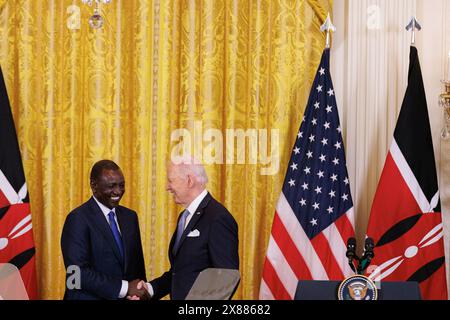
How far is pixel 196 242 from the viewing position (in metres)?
4.99

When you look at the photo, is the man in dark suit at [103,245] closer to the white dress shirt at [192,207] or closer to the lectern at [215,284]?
the white dress shirt at [192,207]

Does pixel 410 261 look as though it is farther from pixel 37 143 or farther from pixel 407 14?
pixel 37 143

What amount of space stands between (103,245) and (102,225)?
133 millimetres

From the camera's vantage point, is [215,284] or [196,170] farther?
[196,170]

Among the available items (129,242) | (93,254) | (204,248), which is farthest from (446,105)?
(93,254)

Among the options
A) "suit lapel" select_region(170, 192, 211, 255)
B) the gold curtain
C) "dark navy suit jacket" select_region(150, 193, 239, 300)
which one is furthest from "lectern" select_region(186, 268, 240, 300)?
the gold curtain

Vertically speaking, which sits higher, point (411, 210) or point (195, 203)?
point (195, 203)

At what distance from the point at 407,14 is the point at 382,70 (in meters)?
0.48

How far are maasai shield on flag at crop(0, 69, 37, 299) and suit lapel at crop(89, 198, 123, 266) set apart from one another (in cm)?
88

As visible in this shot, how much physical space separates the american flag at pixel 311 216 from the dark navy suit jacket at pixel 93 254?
48.0 inches

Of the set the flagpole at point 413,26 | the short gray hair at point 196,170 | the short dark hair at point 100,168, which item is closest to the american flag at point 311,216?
the flagpole at point 413,26

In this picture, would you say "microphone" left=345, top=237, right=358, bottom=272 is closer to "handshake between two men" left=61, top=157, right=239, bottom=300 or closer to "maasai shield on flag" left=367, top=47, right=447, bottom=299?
"handshake between two men" left=61, top=157, right=239, bottom=300

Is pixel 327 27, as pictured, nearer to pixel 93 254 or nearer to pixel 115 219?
pixel 115 219

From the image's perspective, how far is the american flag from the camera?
582 cm
